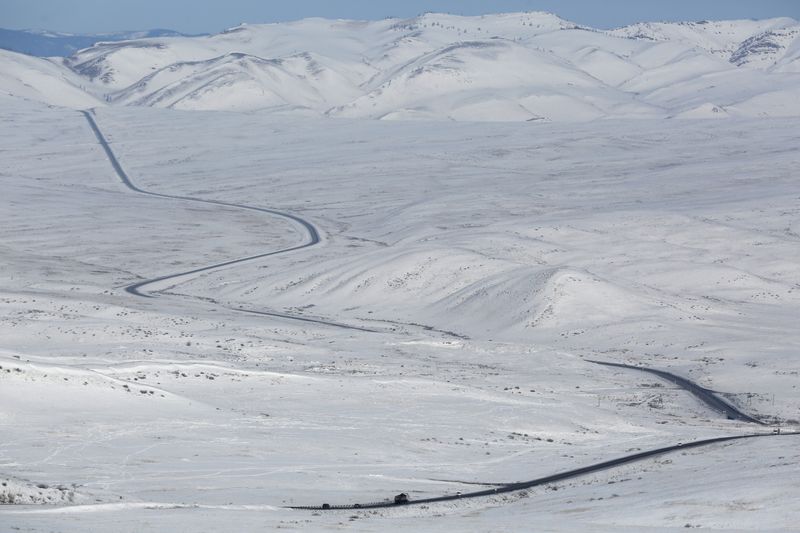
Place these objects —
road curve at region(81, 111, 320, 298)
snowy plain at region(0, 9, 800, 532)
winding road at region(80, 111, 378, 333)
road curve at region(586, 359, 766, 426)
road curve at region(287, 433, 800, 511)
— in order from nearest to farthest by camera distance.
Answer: road curve at region(287, 433, 800, 511), snowy plain at region(0, 9, 800, 532), road curve at region(586, 359, 766, 426), winding road at region(80, 111, 378, 333), road curve at region(81, 111, 320, 298)

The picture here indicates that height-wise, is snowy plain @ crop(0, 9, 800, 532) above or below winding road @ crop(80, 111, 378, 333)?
above

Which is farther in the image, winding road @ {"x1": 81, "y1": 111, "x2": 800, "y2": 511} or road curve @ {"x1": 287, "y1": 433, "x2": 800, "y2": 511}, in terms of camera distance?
winding road @ {"x1": 81, "y1": 111, "x2": 800, "y2": 511}

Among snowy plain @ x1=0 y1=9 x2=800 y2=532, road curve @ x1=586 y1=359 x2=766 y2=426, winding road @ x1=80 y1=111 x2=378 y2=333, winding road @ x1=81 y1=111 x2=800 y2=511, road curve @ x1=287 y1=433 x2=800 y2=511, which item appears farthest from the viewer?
winding road @ x1=80 y1=111 x2=378 y2=333

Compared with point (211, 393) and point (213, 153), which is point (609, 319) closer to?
point (211, 393)

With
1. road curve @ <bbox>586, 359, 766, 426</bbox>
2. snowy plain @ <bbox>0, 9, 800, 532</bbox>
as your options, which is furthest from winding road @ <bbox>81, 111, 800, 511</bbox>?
snowy plain @ <bbox>0, 9, 800, 532</bbox>

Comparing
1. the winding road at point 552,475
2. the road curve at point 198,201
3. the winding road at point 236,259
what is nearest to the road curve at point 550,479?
the winding road at point 552,475

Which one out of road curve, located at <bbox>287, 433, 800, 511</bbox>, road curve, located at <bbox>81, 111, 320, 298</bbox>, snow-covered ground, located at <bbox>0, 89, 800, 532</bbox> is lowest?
road curve, located at <bbox>81, 111, 320, 298</bbox>

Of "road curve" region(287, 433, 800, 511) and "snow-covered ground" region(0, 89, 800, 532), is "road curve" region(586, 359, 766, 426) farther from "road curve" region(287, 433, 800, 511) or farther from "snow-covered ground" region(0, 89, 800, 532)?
"road curve" region(287, 433, 800, 511)
